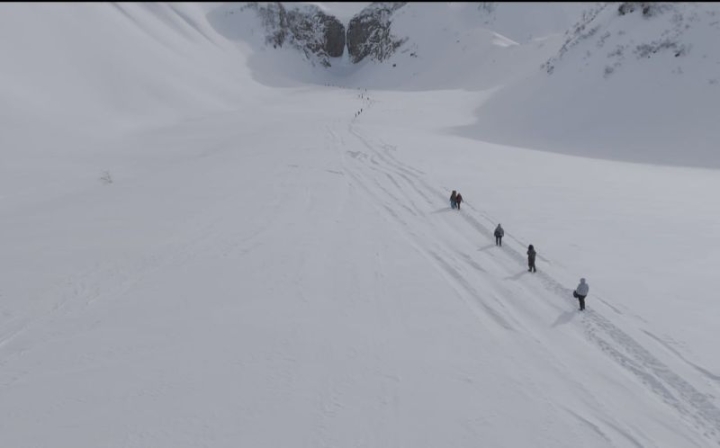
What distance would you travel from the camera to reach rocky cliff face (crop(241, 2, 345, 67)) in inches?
4877

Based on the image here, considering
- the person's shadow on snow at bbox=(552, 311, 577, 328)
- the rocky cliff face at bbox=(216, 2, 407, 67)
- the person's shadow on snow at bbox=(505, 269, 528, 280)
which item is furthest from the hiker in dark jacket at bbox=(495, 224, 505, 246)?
the rocky cliff face at bbox=(216, 2, 407, 67)

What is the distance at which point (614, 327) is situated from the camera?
10.9 meters

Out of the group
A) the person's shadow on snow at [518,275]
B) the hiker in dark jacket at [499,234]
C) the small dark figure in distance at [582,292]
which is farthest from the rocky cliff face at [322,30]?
the small dark figure in distance at [582,292]

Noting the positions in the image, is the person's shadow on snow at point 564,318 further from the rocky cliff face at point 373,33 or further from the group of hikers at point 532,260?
the rocky cliff face at point 373,33

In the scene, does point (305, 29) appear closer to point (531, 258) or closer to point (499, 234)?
point (499, 234)

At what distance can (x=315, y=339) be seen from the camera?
10.4 meters

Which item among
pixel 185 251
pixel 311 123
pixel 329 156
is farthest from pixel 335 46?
pixel 185 251

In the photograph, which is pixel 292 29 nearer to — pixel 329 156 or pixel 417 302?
pixel 329 156

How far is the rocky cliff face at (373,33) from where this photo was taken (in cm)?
11831

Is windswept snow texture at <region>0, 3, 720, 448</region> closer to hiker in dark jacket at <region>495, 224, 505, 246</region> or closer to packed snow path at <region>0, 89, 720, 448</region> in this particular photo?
packed snow path at <region>0, 89, 720, 448</region>

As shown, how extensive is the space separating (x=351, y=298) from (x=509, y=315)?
3938 millimetres

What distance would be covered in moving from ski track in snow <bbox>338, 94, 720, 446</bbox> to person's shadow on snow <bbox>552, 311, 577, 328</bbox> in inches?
11.6

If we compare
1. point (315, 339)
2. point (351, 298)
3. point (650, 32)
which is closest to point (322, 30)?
point (650, 32)

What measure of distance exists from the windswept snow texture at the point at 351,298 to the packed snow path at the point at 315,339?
5cm
